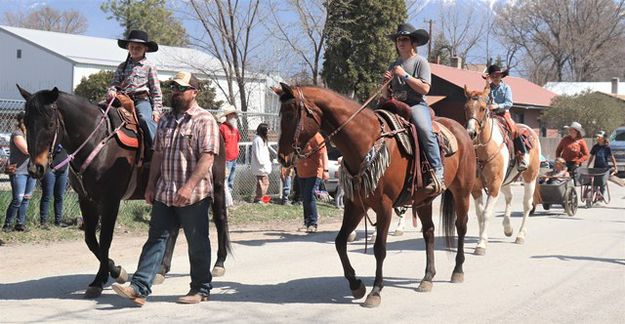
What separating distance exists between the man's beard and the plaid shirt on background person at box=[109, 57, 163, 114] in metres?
1.61

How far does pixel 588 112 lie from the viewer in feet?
153

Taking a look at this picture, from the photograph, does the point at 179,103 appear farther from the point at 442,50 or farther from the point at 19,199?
the point at 442,50

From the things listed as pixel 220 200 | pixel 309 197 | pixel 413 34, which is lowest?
pixel 309 197

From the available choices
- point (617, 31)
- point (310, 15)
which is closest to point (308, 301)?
point (310, 15)

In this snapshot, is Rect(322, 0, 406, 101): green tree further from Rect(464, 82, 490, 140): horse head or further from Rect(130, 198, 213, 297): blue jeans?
Rect(130, 198, 213, 297): blue jeans

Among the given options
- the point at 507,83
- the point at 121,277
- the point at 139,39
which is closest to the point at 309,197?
the point at 139,39

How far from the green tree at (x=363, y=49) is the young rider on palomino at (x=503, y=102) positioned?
1887 centimetres

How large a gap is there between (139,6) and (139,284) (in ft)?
195

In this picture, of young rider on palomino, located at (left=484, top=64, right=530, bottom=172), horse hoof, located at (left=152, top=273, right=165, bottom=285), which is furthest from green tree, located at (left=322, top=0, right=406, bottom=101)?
horse hoof, located at (left=152, top=273, right=165, bottom=285)

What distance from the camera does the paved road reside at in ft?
24.3

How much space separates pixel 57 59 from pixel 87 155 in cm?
3957

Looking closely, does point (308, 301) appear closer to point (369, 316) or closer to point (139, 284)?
point (369, 316)

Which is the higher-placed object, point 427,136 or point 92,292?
point 427,136

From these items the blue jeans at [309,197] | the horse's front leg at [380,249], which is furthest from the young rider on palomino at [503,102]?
the horse's front leg at [380,249]
